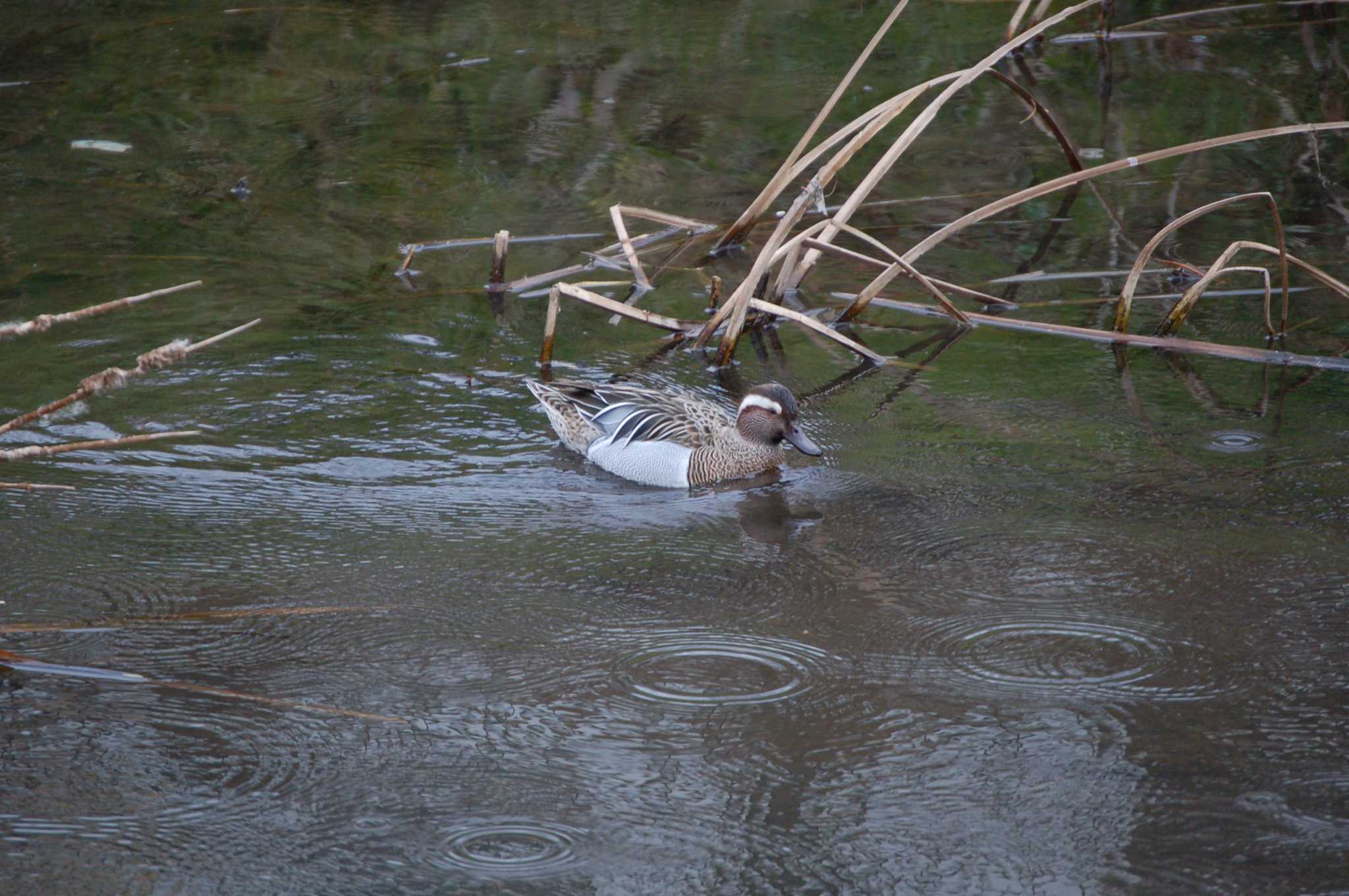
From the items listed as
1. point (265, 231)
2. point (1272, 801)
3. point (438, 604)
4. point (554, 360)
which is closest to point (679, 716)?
point (438, 604)

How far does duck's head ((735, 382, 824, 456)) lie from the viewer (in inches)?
269

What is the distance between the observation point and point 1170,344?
7.82m

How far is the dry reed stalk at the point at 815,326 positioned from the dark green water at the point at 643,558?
0.17 metres

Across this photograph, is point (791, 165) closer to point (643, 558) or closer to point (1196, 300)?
point (1196, 300)

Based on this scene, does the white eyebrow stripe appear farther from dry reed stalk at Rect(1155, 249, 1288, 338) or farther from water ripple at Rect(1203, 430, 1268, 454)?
dry reed stalk at Rect(1155, 249, 1288, 338)

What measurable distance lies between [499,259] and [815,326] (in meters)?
2.10

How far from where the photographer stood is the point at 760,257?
7949 millimetres

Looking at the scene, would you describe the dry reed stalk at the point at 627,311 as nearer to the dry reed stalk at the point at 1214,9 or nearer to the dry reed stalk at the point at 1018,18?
the dry reed stalk at the point at 1018,18

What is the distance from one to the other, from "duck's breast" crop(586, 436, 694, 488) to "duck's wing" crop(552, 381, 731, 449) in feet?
0.10

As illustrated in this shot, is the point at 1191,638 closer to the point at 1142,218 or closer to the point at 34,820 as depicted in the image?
the point at 34,820

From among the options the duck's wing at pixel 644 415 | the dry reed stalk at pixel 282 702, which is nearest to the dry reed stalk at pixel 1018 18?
the duck's wing at pixel 644 415

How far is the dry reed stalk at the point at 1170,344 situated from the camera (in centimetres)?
763

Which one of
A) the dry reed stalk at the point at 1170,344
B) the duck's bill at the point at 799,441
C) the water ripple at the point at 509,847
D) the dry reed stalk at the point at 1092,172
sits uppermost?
the dry reed stalk at the point at 1092,172

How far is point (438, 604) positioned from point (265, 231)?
17.3ft
